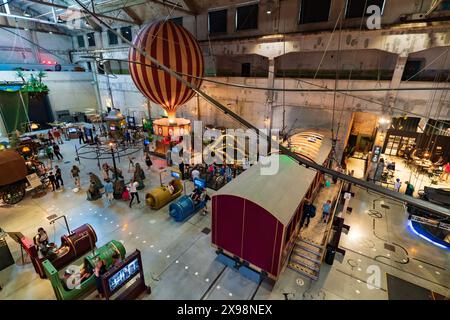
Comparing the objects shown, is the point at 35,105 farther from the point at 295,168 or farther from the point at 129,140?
the point at 295,168

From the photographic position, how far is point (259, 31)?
55.5ft

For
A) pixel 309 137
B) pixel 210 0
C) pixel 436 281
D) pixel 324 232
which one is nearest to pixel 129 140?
pixel 210 0

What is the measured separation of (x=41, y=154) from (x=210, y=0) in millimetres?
18759

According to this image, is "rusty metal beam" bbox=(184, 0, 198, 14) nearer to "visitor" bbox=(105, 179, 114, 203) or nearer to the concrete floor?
"visitor" bbox=(105, 179, 114, 203)

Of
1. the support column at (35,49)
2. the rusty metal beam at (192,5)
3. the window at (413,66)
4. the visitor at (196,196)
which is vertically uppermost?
the rusty metal beam at (192,5)

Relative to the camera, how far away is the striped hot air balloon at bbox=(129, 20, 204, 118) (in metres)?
10.2

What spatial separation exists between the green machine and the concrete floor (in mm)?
1020

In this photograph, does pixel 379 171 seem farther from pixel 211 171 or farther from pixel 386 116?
pixel 211 171

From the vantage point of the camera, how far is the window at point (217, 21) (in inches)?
721

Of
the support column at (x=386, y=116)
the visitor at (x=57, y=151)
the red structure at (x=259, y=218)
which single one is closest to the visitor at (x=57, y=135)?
the visitor at (x=57, y=151)

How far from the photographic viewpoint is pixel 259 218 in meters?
6.92

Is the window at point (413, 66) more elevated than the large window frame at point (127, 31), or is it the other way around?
the large window frame at point (127, 31)

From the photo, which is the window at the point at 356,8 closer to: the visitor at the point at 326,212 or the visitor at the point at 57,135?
the visitor at the point at 326,212

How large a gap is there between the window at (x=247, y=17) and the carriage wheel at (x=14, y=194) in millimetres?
18013
